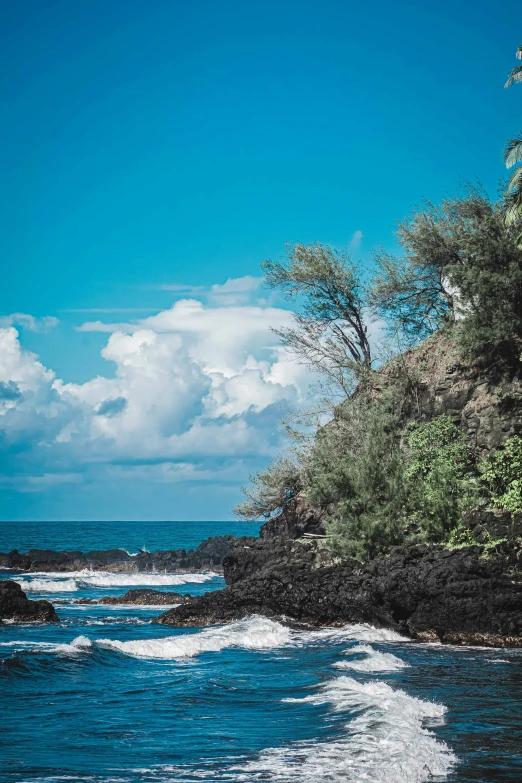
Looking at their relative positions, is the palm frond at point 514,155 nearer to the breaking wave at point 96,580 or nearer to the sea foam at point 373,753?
the sea foam at point 373,753

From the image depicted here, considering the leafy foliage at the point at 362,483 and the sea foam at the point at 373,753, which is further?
the leafy foliage at the point at 362,483

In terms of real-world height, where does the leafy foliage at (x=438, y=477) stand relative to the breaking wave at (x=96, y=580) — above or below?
above

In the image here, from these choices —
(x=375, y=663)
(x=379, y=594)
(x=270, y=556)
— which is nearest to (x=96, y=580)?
(x=270, y=556)

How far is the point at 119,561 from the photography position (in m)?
67.8

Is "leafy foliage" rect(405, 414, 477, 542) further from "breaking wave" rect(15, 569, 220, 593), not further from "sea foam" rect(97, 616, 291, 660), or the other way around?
"breaking wave" rect(15, 569, 220, 593)

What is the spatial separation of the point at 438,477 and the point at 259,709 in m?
13.6

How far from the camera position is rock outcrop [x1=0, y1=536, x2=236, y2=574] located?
62.4 metres

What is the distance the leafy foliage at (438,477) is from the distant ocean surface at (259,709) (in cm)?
458

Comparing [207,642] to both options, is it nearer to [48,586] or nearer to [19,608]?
[19,608]

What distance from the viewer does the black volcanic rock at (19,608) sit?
26.8m

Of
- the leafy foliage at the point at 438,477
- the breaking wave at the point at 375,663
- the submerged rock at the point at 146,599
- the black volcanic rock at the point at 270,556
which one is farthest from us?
the submerged rock at the point at 146,599

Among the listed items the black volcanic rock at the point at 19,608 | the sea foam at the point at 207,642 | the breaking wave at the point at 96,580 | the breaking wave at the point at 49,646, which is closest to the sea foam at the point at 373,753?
the sea foam at the point at 207,642

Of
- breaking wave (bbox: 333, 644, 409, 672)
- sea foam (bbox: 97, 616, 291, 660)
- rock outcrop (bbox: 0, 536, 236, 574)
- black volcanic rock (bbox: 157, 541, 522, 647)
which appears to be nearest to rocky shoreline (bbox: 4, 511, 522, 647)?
black volcanic rock (bbox: 157, 541, 522, 647)

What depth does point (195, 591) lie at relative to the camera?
44594mm
